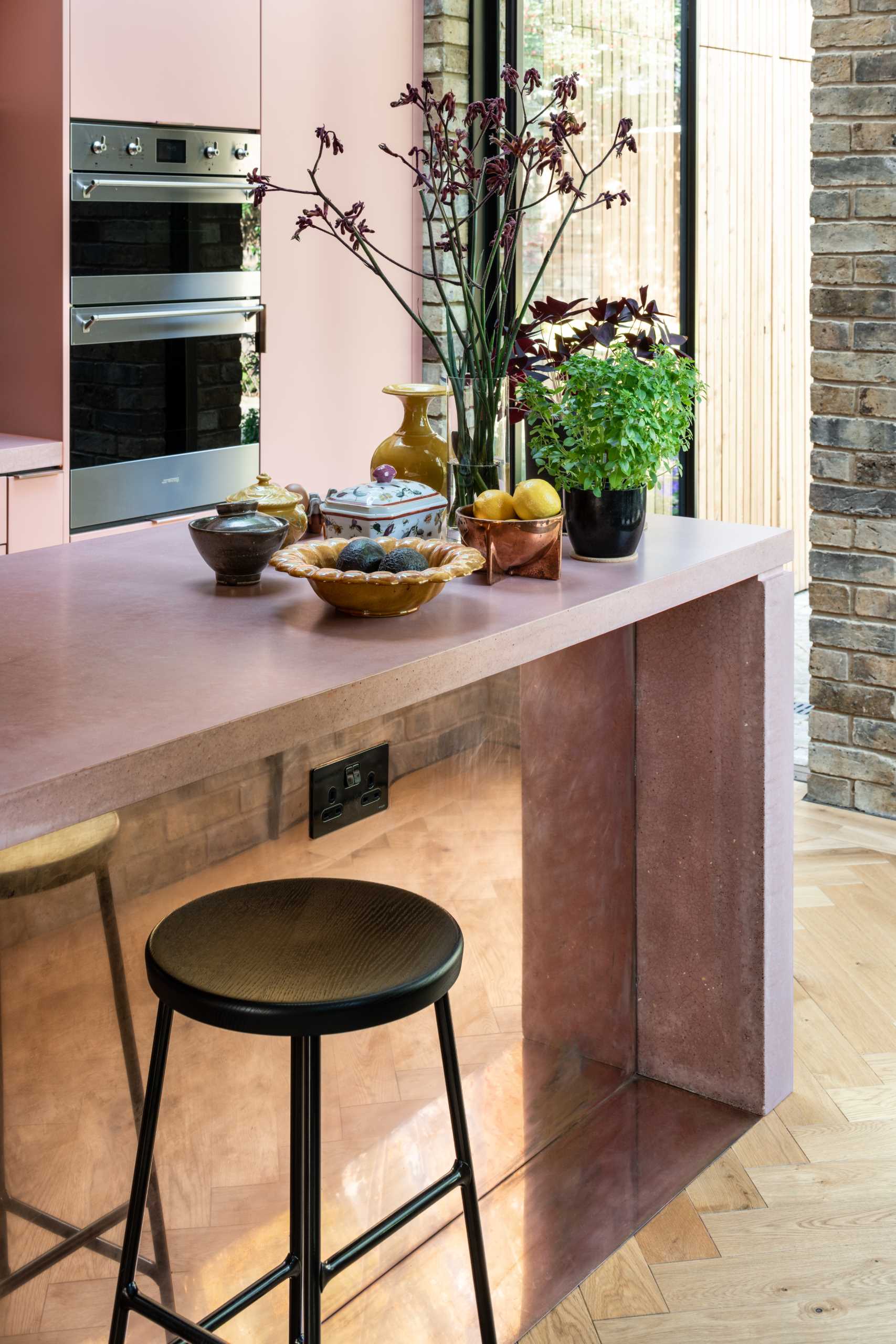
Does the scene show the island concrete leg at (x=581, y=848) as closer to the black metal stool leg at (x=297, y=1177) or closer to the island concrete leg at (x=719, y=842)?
the island concrete leg at (x=719, y=842)

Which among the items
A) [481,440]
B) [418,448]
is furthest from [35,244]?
[481,440]

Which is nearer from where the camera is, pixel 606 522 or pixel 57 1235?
pixel 57 1235

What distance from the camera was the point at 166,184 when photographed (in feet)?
13.2

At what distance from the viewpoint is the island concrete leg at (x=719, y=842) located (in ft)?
8.07

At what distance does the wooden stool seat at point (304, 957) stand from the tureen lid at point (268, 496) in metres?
0.67

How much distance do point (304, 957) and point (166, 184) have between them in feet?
10.2

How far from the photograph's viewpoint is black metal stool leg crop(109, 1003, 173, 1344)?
1.53 metres

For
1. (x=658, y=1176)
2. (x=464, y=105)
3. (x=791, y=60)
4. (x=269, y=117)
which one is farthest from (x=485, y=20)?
(x=658, y=1176)

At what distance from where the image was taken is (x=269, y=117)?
14.1 ft

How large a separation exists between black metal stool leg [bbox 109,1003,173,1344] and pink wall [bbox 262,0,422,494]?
3.16 m

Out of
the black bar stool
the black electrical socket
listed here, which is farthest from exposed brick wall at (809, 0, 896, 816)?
the black bar stool

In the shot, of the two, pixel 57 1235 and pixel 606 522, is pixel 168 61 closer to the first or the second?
pixel 606 522

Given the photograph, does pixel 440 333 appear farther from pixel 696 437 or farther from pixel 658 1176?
pixel 658 1176

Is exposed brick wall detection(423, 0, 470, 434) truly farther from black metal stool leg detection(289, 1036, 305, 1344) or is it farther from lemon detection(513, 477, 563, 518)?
black metal stool leg detection(289, 1036, 305, 1344)
